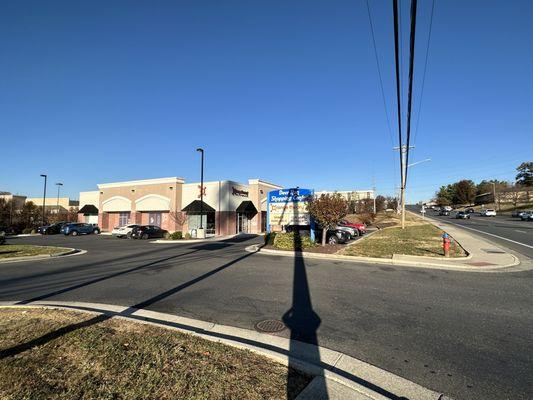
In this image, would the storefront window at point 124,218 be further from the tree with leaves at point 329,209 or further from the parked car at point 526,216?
the parked car at point 526,216

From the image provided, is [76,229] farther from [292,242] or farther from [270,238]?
[292,242]

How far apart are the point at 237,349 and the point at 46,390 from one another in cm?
219

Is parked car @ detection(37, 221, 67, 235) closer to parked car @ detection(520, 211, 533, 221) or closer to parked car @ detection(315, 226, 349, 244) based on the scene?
parked car @ detection(315, 226, 349, 244)

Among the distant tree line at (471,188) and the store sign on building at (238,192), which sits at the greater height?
the distant tree line at (471,188)

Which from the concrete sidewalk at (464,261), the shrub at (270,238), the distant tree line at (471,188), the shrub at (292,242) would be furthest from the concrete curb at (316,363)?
the distant tree line at (471,188)

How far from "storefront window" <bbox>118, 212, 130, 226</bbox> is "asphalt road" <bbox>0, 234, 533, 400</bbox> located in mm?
31695

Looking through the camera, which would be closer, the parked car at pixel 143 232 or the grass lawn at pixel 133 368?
the grass lawn at pixel 133 368

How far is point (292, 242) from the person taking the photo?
1772cm

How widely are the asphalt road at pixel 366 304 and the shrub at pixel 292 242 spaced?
14.8 feet

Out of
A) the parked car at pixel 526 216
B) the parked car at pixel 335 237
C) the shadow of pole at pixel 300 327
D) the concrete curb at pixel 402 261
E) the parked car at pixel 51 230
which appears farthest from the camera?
the parked car at pixel 526 216

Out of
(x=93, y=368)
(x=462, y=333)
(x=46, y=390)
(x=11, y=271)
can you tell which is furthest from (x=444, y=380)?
(x=11, y=271)

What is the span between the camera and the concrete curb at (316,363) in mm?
3400

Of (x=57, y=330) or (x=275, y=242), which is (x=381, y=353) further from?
(x=275, y=242)

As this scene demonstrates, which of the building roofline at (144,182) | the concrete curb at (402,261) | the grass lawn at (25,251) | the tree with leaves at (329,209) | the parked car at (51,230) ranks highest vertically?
the building roofline at (144,182)
